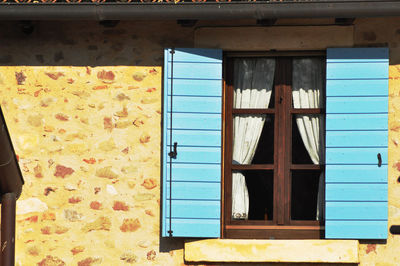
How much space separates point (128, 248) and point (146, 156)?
2.70 feet

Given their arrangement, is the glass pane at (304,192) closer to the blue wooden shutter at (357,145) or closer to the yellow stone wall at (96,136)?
the blue wooden shutter at (357,145)

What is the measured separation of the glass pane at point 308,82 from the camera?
717cm

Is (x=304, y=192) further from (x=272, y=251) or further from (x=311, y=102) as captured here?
(x=311, y=102)

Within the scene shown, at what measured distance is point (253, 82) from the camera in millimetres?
7223

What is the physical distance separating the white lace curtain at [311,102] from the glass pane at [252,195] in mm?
429

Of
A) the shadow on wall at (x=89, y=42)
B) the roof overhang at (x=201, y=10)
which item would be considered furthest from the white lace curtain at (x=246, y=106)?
the roof overhang at (x=201, y=10)

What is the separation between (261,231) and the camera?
7078mm

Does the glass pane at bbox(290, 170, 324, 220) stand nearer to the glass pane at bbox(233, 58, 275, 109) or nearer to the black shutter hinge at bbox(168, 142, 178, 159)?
the glass pane at bbox(233, 58, 275, 109)

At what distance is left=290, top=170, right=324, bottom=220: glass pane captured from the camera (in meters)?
7.18

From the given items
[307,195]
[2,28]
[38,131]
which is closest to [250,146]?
[307,195]

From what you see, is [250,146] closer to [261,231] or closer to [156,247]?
[261,231]

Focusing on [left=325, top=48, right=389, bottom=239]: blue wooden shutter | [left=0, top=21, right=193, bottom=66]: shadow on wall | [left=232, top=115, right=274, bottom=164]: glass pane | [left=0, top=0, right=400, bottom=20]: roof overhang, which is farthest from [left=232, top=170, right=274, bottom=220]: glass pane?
[left=0, top=0, right=400, bottom=20]: roof overhang

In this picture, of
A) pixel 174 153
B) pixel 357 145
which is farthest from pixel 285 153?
pixel 174 153

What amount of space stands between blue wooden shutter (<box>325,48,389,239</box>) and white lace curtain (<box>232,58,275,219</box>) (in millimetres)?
607
